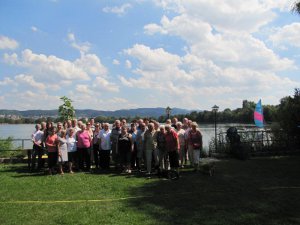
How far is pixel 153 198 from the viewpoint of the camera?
320 inches

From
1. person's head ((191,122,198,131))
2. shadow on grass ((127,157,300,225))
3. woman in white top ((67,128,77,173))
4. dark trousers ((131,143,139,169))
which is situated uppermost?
person's head ((191,122,198,131))

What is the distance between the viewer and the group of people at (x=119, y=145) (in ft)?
37.8

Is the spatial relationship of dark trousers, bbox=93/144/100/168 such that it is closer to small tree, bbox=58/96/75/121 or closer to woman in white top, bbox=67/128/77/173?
woman in white top, bbox=67/128/77/173

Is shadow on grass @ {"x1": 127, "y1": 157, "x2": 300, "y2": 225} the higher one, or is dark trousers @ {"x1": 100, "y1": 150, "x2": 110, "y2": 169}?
dark trousers @ {"x1": 100, "y1": 150, "x2": 110, "y2": 169}

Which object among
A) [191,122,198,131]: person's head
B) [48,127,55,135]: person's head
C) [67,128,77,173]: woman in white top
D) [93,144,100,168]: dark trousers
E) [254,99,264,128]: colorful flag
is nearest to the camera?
[191,122,198,131]: person's head

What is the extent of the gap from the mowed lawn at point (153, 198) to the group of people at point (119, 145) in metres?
0.70

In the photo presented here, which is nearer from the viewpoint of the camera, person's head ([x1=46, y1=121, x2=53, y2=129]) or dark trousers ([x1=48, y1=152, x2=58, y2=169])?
dark trousers ([x1=48, y1=152, x2=58, y2=169])

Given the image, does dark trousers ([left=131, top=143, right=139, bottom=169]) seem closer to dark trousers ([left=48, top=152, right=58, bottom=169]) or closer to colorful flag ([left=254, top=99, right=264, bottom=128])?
dark trousers ([left=48, top=152, right=58, bottom=169])

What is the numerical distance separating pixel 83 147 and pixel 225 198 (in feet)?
18.4

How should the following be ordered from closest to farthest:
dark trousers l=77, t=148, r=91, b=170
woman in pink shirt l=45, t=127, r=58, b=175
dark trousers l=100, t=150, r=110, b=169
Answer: woman in pink shirt l=45, t=127, r=58, b=175, dark trousers l=77, t=148, r=91, b=170, dark trousers l=100, t=150, r=110, b=169

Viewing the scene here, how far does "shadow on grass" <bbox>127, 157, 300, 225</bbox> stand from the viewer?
6668 millimetres

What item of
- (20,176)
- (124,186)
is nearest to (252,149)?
(124,186)

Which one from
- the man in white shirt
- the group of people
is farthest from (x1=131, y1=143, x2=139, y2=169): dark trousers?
the man in white shirt

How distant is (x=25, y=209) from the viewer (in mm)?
7320
